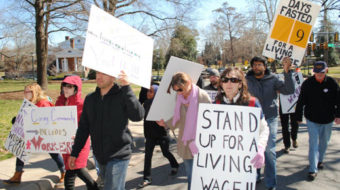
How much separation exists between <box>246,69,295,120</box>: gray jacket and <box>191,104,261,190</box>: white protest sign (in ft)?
4.88

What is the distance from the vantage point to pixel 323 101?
14.3 ft

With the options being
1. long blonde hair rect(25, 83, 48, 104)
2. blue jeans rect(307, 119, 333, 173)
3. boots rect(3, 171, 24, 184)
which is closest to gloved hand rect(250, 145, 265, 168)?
blue jeans rect(307, 119, 333, 173)

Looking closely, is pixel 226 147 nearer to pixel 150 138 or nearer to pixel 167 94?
pixel 167 94

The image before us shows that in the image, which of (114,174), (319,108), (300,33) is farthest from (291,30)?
(114,174)

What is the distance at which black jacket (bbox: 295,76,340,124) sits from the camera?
432 centimetres

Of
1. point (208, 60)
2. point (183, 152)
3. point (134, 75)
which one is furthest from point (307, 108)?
point (208, 60)

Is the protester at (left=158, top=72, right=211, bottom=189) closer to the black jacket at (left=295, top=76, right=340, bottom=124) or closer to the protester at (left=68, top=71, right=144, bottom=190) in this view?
the protester at (left=68, top=71, right=144, bottom=190)

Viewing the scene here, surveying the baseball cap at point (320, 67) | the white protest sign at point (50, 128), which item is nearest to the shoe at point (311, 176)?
the baseball cap at point (320, 67)

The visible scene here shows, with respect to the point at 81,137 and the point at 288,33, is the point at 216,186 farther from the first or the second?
the point at 288,33

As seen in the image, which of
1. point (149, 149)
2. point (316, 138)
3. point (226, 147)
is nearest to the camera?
point (226, 147)

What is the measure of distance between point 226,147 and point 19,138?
3373 millimetres

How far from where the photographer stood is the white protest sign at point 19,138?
13.4 ft

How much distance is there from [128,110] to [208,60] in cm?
6559

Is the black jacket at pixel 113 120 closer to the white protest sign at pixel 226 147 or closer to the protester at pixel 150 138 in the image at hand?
the white protest sign at pixel 226 147
